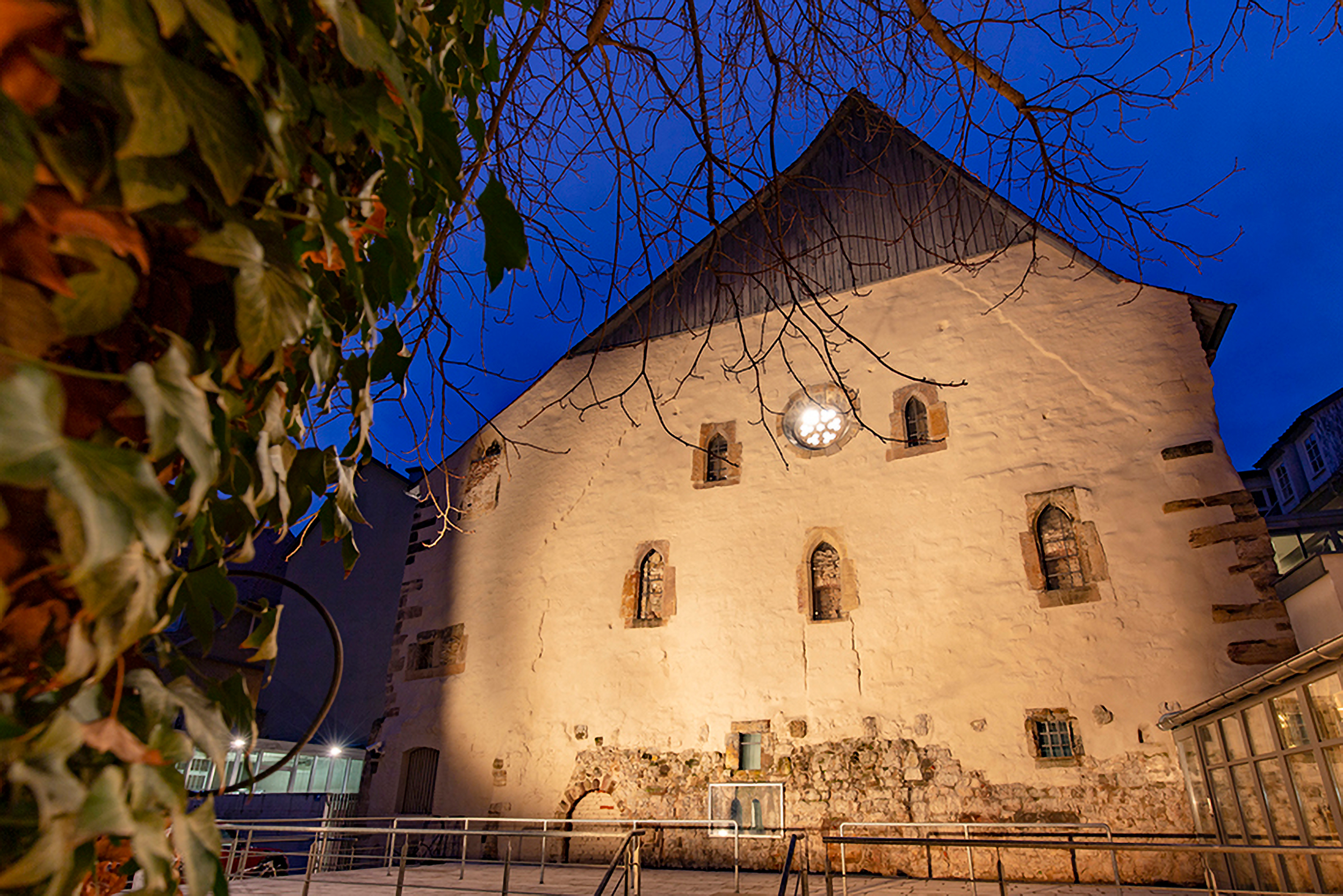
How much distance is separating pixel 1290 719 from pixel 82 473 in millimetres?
6903

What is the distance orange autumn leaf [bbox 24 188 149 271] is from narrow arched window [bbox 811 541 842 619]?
9111mm

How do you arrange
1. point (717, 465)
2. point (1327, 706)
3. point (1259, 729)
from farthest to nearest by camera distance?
point (717, 465) < point (1259, 729) < point (1327, 706)

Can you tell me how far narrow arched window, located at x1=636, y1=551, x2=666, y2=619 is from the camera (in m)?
10.3

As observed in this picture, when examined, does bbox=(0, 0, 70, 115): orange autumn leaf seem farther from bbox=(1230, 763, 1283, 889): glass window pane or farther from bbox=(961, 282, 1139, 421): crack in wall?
bbox=(961, 282, 1139, 421): crack in wall

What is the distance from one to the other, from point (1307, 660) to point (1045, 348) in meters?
5.25

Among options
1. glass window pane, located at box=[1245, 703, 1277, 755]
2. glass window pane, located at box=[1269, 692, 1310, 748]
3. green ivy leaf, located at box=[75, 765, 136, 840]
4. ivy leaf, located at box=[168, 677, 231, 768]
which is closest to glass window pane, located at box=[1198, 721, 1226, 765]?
glass window pane, located at box=[1245, 703, 1277, 755]

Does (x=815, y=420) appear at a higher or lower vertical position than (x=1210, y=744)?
higher

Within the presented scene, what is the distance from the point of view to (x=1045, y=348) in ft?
30.5

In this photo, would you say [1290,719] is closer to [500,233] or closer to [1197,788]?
[1197,788]

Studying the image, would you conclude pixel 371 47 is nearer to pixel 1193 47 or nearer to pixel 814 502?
pixel 1193 47

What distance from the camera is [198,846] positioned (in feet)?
1.97

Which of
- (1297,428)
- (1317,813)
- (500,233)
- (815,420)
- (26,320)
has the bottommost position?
(1317,813)

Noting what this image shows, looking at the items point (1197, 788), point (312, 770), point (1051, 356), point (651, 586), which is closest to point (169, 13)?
point (1197, 788)

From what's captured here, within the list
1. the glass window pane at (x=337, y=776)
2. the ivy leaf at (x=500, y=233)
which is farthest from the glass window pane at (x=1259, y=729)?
the glass window pane at (x=337, y=776)
